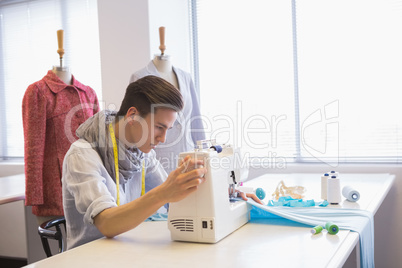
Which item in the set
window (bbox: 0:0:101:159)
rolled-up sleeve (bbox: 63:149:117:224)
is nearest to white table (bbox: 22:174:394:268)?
rolled-up sleeve (bbox: 63:149:117:224)

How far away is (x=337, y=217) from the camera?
5.40 ft

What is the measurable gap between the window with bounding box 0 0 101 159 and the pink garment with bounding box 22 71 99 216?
1.57 m

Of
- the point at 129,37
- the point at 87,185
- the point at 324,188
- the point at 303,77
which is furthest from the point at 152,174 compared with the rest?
the point at 303,77

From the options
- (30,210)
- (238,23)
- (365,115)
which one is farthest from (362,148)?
(30,210)

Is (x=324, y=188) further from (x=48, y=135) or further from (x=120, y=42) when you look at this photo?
(x=120, y=42)

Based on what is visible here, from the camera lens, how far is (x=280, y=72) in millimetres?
3557

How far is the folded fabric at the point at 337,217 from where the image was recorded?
4.99 ft

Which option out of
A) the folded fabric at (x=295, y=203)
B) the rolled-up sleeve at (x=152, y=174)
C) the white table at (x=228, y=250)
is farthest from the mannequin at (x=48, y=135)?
the folded fabric at (x=295, y=203)

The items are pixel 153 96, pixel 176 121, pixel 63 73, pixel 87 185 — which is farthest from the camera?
pixel 63 73

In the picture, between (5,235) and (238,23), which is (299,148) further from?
(5,235)

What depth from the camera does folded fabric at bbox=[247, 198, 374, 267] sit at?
4.99 ft

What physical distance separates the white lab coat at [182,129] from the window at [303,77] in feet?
2.90

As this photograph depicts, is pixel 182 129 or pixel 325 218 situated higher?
pixel 182 129

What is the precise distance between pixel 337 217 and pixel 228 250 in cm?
52
